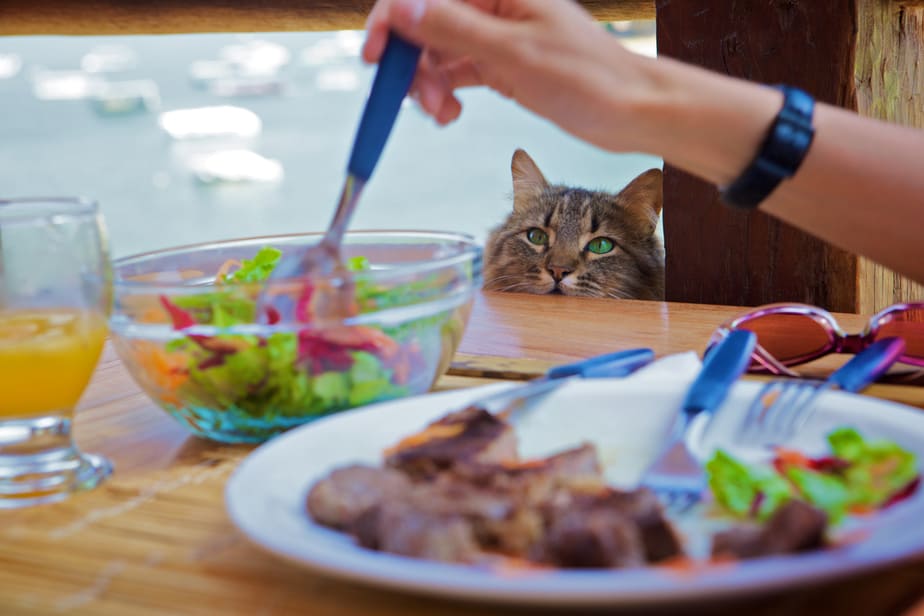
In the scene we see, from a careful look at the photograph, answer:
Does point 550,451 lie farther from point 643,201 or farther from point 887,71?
point 643,201

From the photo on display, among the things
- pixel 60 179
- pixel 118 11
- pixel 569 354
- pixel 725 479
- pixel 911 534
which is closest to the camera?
pixel 911 534

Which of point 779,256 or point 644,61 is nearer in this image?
point 644,61

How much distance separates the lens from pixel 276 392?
2.67ft

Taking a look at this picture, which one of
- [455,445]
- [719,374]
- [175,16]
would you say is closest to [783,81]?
[719,374]

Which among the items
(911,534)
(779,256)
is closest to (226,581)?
(911,534)

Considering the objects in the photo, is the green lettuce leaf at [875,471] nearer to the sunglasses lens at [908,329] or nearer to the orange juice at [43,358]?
the sunglasses lens at [908,329]

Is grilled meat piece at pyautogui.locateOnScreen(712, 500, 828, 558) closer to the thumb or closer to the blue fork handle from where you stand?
the blue fork handle

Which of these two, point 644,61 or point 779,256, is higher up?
point 644,61

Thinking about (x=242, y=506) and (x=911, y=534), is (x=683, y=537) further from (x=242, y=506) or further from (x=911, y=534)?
(x=242, y=506)

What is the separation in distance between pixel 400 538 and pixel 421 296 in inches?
14.5

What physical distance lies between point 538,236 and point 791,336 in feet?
4.33

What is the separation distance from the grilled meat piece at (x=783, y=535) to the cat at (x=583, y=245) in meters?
1.68

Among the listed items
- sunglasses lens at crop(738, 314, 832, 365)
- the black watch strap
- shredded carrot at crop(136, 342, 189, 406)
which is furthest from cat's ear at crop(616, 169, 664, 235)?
shredded carrot at crop(136, 342, 189, 406)

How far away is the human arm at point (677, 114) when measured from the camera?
84 cm
